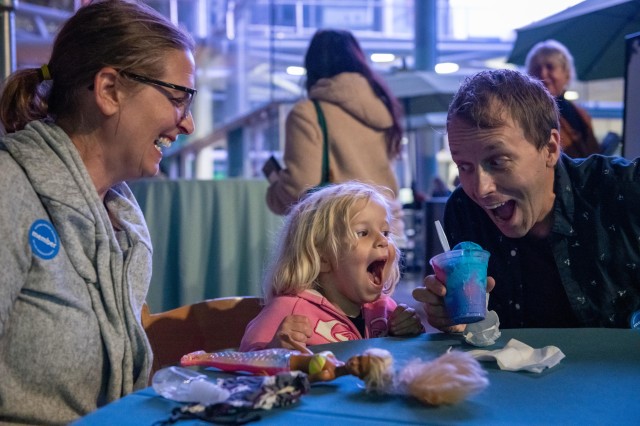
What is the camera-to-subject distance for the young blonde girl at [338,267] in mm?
2420

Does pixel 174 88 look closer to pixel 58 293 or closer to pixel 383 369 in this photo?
pixel 58 293

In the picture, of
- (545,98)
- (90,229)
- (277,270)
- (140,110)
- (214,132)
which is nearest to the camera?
(90,229)

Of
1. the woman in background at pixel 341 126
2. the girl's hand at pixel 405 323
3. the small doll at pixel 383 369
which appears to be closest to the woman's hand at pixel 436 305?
the girl's hand at pixel 405 323

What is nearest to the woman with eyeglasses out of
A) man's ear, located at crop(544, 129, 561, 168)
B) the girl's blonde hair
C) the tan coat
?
the girl's blonde hair

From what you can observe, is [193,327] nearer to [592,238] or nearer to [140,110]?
[140,110]

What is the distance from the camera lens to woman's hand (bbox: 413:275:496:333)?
1998 mm

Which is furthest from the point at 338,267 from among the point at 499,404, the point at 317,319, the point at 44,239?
the point at 499,404

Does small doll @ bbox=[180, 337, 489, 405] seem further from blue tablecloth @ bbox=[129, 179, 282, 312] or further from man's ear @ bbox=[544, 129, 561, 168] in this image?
blue tablecloth @ bbox=[129, 179, 282, 312]

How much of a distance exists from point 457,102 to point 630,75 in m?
1.82

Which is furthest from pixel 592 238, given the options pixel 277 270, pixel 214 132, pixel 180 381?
pixel 214 132

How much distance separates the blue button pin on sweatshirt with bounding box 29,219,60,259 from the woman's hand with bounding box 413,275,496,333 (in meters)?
0.90

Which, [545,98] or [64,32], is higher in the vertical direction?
[64,32]

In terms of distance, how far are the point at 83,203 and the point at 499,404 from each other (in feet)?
3.32

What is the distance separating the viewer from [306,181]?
362 centimetres
